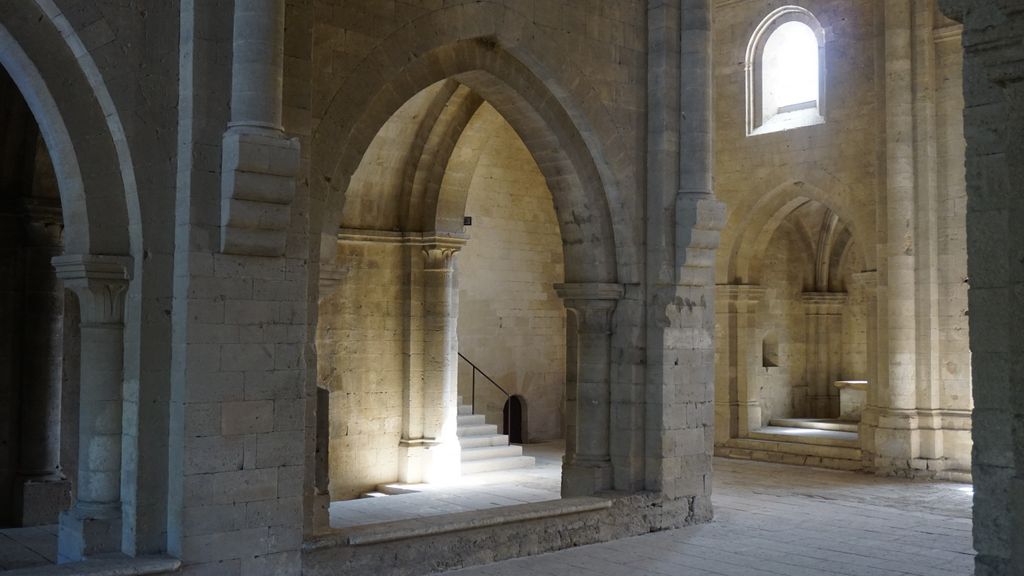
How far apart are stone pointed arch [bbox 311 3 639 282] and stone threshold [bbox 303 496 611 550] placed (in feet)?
6.92

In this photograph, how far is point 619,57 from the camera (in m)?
9.80

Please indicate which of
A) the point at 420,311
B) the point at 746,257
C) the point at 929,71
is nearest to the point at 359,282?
the point at 420,311

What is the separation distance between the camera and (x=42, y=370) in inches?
384

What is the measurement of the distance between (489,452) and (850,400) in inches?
316

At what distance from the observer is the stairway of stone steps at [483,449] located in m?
12.9

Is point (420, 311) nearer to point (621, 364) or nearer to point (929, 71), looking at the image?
point (621, 364)

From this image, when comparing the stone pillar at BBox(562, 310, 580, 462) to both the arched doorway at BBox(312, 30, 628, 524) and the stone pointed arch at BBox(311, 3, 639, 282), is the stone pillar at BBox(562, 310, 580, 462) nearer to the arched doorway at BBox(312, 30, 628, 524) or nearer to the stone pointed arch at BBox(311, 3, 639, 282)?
the arched doorway at BBox(312, 30, 628, 524)

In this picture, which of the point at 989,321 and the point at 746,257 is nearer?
the point at 989,321

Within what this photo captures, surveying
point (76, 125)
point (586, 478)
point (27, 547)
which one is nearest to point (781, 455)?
point (586, 478)

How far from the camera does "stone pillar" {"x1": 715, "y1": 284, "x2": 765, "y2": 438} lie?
52.6 feet

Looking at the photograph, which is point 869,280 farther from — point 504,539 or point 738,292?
point 504,539

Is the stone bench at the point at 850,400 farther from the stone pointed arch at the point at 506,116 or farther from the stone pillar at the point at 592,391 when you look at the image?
the stone pointed arch at the point at 506,116

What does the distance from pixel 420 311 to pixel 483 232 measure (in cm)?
347

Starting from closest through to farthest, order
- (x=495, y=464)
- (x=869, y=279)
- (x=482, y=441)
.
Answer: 1. (x=495, y=464)
2. (x=482, y=441)
3. (x=869, y=279)
